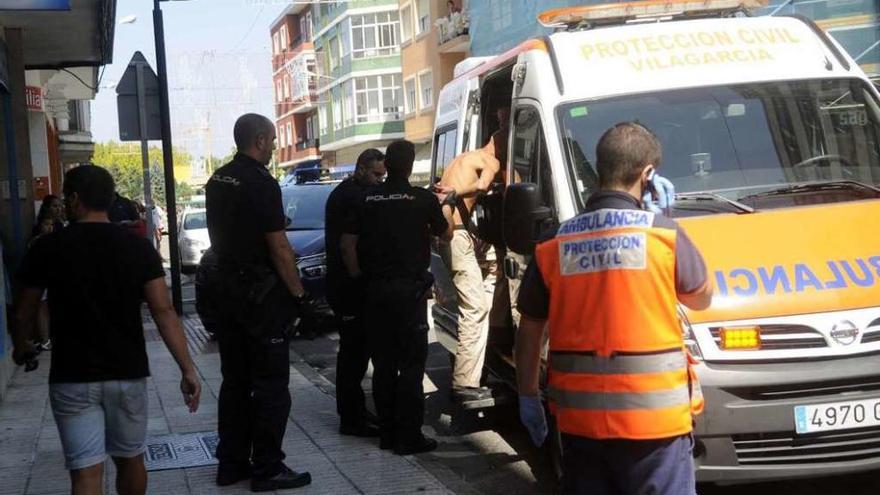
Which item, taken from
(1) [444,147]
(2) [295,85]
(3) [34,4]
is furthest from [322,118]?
(3) [34,4]

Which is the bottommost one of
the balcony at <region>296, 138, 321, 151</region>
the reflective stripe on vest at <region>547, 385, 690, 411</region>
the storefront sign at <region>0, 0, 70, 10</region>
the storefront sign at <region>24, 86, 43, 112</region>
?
the reflective stripe on vest at <region>547, 385, 690, 411</region>

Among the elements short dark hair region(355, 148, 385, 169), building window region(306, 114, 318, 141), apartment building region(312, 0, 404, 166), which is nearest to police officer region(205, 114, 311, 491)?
short dark hair region(355, 148, 385, 169)

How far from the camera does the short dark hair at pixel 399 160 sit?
6746 millimetres

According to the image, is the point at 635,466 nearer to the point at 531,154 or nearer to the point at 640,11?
the point at 531,154

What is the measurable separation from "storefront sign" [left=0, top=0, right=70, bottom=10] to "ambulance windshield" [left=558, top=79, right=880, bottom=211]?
4527mm

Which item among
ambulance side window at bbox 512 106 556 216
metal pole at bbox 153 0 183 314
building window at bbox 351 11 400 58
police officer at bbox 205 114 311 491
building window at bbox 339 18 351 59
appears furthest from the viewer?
building window at bbox 339 18 351 59

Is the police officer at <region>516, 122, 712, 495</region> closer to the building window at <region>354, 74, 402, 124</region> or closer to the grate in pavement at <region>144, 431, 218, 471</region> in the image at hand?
the grate in pavement at <region>144, 431, 218, 471</region>

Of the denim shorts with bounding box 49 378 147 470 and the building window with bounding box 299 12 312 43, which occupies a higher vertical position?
the building window with bounding box 299 12 312 43

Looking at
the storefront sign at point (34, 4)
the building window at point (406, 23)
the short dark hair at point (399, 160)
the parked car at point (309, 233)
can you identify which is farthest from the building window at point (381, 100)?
the short dark hair at point (399, 160)

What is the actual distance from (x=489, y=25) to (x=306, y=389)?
2850cm

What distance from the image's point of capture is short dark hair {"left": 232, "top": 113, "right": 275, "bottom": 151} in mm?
5944

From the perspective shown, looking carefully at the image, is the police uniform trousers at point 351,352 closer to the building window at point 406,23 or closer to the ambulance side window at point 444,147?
the ambulance side window at point 444,147

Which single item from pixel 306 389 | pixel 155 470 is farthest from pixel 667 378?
pixel 306 389

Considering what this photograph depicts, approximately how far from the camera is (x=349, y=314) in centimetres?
736
